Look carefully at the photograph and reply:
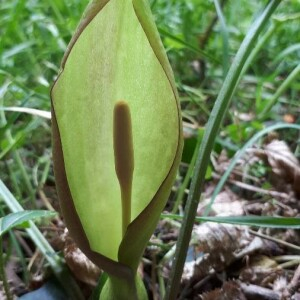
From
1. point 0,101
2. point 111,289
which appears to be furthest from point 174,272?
point 0,101

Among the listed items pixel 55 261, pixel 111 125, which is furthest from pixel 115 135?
pixel 55 261

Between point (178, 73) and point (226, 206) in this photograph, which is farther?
point (178, 73)

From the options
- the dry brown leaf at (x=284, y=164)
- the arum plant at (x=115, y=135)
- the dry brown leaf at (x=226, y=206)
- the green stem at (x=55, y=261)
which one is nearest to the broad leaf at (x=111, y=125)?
the arum plant at (x=115, y=135)

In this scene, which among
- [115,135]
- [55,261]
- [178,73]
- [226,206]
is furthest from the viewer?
[178,73]

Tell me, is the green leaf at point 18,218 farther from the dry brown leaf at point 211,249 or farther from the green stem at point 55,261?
the dry brown leaf at point 211,249

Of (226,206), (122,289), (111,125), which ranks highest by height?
(111,125)

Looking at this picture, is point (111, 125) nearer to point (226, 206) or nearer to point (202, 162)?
point (202, 162)
